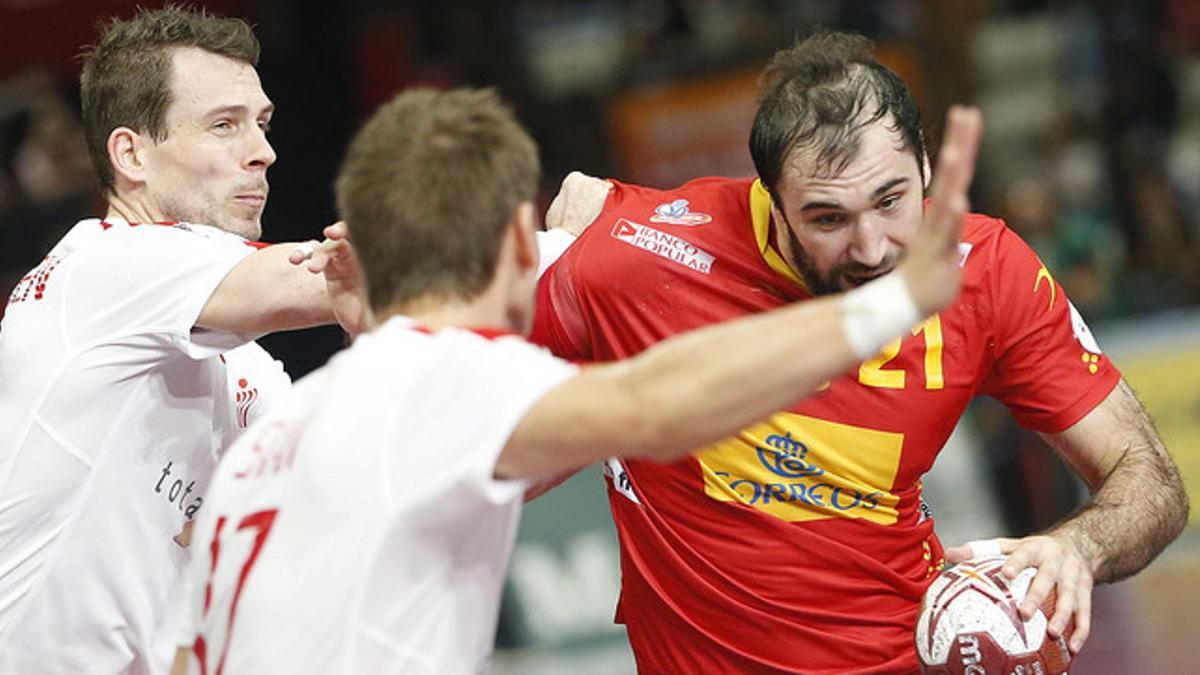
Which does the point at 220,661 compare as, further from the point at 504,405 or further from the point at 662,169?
the point at 662,169

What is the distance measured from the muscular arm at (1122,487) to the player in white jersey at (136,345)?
196cm

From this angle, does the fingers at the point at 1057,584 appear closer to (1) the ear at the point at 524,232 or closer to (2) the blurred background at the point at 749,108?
(1) the ear at the point at 524,232

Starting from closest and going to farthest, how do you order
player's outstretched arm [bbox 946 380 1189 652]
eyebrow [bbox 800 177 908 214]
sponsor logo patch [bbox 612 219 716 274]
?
player's outstretched arm [bbox 946 380 1189 652] < eyebrow [bbox 800 177 908 214] < sponsor logo patch [bbox 612 219 716 274]

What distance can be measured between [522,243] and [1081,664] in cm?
542

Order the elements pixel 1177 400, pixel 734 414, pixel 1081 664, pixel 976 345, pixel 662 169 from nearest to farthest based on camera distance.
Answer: pixel 734 414 < pixel 976 345 < pixel 1081 664 < pixel 1177 400 < pixel 662 169

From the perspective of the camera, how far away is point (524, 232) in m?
3.04

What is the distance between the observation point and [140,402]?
14.3 ft

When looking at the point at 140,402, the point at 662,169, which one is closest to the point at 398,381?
the point at 140,402

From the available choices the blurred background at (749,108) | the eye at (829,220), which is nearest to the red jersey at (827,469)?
the eye at (829,220)

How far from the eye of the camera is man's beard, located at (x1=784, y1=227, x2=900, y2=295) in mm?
4156

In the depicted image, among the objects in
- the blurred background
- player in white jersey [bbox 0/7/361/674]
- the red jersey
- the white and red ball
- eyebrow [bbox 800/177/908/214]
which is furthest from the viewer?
the blurred background

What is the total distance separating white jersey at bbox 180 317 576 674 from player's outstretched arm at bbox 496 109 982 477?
0.30 ft

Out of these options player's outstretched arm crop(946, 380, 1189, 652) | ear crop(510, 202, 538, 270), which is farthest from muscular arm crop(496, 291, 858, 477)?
player's outstretched arm crop(946, 380, 1189, 652)

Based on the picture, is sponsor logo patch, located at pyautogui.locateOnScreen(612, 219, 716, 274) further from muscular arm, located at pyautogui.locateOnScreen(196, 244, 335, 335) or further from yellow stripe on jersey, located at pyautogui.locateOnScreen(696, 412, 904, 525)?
muscular arm, located at pyautogui.locateOnScreen(196, 244, 335, 335)
